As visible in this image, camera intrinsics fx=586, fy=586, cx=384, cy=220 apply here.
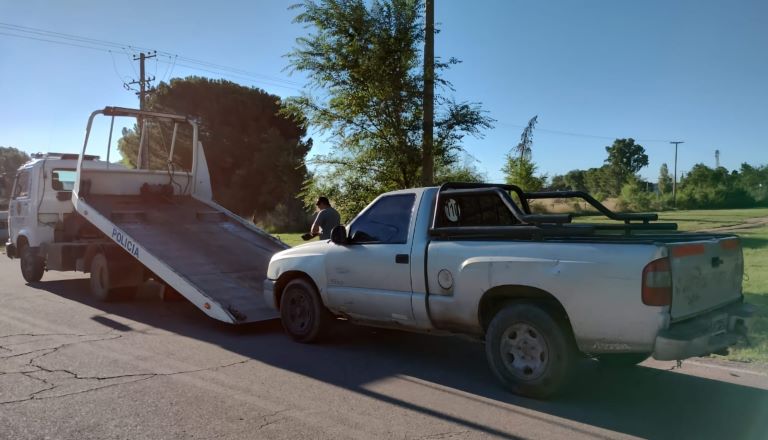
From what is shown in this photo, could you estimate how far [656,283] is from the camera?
14.3 ft

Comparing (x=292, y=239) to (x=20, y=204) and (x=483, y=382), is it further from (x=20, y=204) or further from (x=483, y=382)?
(x=483, y=382)

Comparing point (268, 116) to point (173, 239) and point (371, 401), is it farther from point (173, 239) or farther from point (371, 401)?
point (371, 401)

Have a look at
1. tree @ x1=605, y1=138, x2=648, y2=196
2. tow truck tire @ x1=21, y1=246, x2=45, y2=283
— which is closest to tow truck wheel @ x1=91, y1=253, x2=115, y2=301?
tow truck tire @ x1=21, y1=246, x2=45, y2=283

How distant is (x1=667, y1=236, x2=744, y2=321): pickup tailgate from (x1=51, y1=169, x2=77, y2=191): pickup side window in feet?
39.8

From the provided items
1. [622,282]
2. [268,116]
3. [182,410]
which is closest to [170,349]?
[182,410]

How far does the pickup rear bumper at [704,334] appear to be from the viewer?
14.3 ft

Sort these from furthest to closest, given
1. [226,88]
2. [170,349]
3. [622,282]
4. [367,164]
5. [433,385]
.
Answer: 1. [226,88]
2. [367,164]
3. [170,349]
4. [433,385]
5. [622,282]

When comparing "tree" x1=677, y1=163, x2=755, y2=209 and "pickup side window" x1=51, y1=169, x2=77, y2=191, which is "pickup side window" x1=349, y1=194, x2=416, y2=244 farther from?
"tree" x1=677, y1=163, x2=755, y2=209

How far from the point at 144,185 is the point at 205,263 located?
3677 mm

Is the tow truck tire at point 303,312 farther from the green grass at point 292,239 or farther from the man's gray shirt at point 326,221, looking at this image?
the green grass at point 292,239

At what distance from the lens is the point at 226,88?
3441 centimetres

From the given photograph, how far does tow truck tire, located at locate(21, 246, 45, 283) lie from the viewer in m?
12.6

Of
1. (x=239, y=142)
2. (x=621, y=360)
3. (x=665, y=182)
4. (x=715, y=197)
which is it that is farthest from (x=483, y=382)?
(x=665, y=182)

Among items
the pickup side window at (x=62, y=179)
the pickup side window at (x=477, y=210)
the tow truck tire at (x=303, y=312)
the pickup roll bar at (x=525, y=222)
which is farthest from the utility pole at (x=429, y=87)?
the pickup side window at (x=62, y=179)
